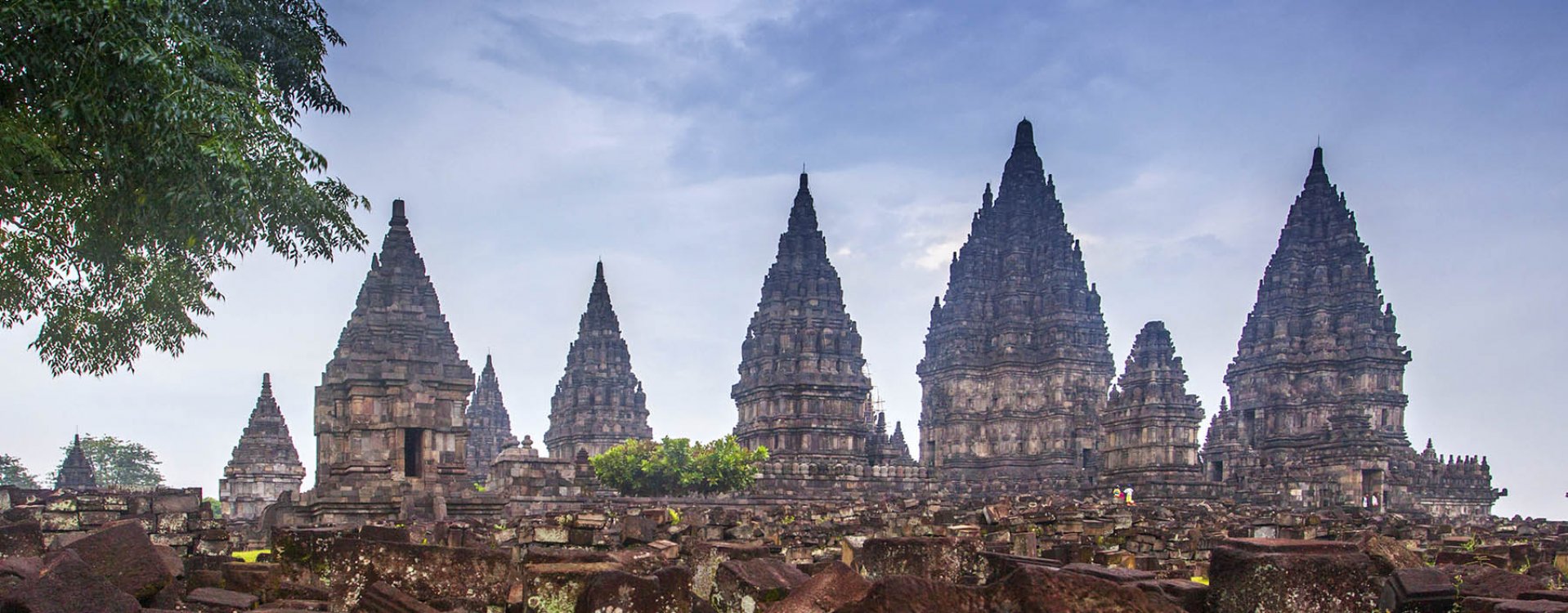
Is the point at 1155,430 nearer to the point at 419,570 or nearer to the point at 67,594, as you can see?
the point at 419,570

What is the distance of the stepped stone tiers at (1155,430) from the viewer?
1431 inches

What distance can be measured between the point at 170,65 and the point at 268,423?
113 ft

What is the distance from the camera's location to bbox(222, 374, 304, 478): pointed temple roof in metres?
44.1

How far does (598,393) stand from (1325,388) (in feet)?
84.8

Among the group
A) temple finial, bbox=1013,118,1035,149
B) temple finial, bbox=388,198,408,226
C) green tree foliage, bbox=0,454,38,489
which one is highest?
temple finial, bbox=1013,118,1035,149

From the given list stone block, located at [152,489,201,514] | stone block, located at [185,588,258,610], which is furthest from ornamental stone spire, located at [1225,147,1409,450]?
stone block, located at [185,588,258,610]

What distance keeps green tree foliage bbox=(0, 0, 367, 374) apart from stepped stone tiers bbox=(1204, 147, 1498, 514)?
30774 mm

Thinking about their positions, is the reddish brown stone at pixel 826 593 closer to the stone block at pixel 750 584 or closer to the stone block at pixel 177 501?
the stone block at pixel 750 584

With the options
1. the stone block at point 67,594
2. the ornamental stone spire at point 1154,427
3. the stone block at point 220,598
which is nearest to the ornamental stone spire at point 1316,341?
the ornamental stone spire at point 1154,427

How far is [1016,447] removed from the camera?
47875mm

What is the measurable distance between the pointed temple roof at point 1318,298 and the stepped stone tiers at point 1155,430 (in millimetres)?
10684

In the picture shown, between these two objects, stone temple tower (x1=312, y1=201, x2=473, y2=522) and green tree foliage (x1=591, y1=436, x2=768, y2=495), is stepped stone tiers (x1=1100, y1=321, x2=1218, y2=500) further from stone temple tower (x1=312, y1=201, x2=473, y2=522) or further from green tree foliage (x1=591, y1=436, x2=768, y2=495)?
stone temple tower (x1=312, y1=201, x2=473, y2=522)

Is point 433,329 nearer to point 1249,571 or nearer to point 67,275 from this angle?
point 67,275

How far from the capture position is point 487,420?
57062mm
